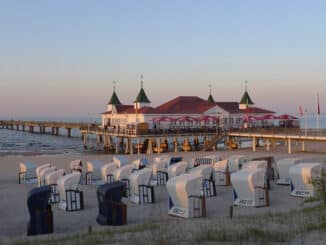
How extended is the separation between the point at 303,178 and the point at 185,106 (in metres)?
34.7

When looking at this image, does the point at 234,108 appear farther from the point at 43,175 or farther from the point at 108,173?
the point at 43,175

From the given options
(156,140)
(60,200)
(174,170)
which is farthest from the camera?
(156,140)

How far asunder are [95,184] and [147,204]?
205 inches

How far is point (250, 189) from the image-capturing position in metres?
14.1

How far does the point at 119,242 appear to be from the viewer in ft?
25.9

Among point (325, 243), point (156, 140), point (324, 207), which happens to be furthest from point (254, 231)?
point (156, 140)

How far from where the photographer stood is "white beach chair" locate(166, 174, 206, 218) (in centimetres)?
1278

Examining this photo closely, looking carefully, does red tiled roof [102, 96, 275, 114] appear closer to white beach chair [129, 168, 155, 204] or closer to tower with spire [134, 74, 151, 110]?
tower with spire [134, 74, 151, 110]

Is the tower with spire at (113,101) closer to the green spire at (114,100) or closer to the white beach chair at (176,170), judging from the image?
the green spire at (114,100)

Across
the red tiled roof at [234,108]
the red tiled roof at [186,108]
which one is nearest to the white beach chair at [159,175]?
the red tiled roof at [186,108]

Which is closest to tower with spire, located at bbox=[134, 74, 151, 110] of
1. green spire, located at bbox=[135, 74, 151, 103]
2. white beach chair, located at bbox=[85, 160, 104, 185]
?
green spire, located at bbox=[135, 74, 151, 103]

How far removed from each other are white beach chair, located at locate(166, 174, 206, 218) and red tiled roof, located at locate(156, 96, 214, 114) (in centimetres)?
3443

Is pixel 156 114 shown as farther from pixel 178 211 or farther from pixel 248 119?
pixel 178 211

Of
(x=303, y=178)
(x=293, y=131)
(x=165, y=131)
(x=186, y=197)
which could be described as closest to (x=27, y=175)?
(x=186, y=197)
